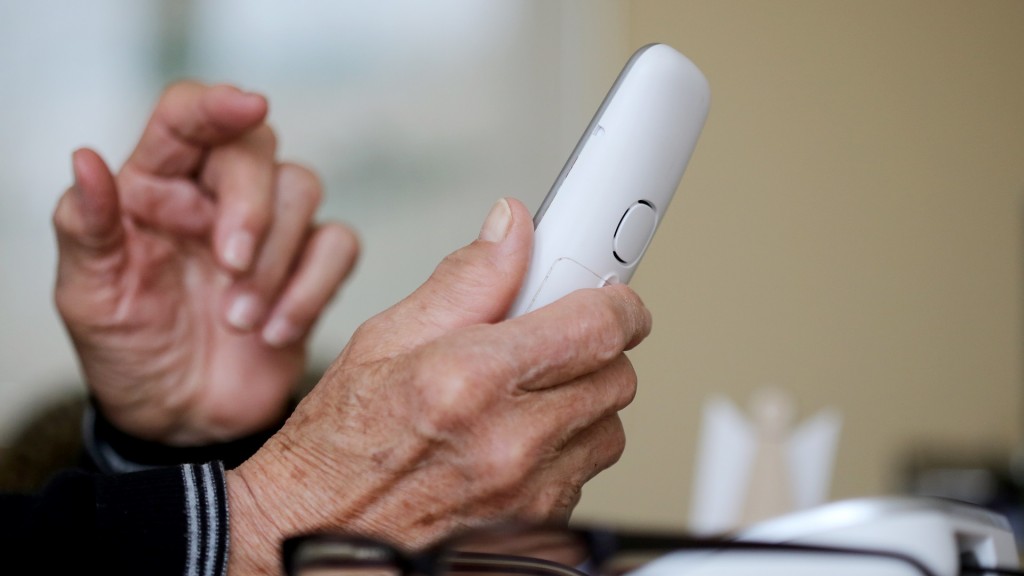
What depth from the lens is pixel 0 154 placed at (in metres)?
1.88

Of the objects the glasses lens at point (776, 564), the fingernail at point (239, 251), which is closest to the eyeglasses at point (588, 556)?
the glasses lens at point (776, 564)

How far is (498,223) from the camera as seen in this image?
1.28 ft

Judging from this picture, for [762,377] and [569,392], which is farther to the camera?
[762,377]

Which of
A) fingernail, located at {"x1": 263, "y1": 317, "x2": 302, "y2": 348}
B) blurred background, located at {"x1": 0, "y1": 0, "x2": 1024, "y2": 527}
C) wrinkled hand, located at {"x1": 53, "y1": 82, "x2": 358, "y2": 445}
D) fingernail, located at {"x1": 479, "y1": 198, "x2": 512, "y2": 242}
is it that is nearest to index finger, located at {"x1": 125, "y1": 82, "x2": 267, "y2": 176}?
wrinkled hand, located at {"x1": 53, "y1": 82, "x2": 358, "y2": 445}

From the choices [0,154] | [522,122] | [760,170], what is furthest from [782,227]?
[0,154]

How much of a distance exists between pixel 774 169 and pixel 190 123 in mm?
1532

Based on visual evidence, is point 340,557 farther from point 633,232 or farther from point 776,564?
point 633,232

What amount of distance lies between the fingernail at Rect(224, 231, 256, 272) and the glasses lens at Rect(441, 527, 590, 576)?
15.9 inches

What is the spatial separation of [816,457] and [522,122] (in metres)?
1.22

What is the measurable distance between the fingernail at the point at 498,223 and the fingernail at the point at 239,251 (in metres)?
0.27

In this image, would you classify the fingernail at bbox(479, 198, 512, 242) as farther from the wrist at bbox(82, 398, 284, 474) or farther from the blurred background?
the blurred background

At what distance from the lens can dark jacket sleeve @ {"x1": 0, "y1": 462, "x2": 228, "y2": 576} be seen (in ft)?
1.17

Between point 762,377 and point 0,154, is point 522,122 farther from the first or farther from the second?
point 0,154

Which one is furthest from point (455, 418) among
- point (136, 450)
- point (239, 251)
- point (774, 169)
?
point (774, 169)
